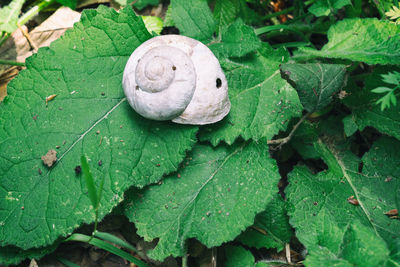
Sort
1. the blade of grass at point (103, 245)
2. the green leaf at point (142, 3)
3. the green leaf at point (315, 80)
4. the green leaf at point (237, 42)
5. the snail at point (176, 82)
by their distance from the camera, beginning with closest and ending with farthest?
the snail at point (176, 82), the blade of grass at point (103, 245), the green leaf at point (315, 80), the green leaf at point (237, 42), the green leaf at point (142, 3)

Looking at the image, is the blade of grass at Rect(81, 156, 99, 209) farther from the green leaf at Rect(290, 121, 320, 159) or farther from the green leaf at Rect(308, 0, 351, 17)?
the green leaf at Rect(308, 0, 351, 17)

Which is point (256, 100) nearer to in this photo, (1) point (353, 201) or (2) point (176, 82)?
(2) point (176, 82)

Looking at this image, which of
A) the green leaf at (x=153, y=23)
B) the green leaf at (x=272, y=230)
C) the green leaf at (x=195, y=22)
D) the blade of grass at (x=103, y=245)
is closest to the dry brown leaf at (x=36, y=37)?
the green leaf at (x=153, y=23)

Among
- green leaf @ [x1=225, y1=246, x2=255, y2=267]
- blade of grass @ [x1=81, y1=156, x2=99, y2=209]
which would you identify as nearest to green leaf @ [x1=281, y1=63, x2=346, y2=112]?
green leaf @ [x1=225, y1=246, x2=255, y2=267]

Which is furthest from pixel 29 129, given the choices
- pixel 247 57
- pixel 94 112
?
pixel 247 57

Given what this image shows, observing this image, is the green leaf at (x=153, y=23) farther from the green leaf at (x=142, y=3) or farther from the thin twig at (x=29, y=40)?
the thin twig at (x=29, y=40)

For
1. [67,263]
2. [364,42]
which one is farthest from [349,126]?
[67,263]

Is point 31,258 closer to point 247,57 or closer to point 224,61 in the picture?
point 224,61
